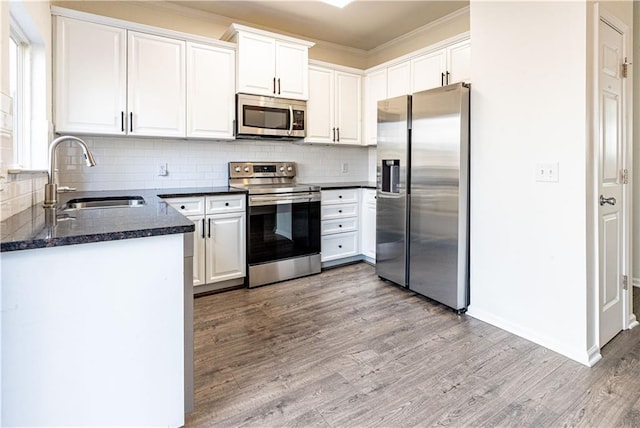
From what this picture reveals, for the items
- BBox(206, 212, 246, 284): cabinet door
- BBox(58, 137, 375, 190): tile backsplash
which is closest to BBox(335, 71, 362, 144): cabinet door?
BBox(58, 137, 375, 190): tile backsplash

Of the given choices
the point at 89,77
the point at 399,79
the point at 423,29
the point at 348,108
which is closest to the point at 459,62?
the point at 399,79

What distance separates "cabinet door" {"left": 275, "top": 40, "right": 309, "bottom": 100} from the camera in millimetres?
3631

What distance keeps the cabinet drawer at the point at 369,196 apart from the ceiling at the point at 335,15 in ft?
5.97

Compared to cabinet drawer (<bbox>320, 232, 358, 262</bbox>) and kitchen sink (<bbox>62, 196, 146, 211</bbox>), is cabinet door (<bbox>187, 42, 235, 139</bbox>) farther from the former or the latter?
cabinet drawer (<bbox>320, 232, 358, 262</bbox>)

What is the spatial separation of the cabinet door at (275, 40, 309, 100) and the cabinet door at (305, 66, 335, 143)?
15 centimetres

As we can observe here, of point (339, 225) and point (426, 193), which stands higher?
point (426, 193)

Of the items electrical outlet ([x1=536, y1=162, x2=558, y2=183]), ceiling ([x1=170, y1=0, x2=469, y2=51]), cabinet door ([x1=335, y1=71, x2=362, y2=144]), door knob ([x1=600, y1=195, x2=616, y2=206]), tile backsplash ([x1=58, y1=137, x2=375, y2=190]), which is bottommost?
door knob ([x1=600, y1=195, x2=616, y2=206])

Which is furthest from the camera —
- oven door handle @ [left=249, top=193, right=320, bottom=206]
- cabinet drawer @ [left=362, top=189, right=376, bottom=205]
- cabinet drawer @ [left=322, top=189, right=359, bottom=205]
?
cabinet drawer @ [left=362, top=189, right=376, bottom=205]

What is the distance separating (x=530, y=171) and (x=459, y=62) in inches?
56.9

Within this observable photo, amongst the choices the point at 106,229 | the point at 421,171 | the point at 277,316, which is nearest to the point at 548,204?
the point at 421,171

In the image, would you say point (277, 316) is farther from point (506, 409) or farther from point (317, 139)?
point (317, 139)

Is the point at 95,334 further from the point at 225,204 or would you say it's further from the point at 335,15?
the point at 335,15

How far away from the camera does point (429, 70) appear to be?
3.54m

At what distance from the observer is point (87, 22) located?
2826 millimetres
